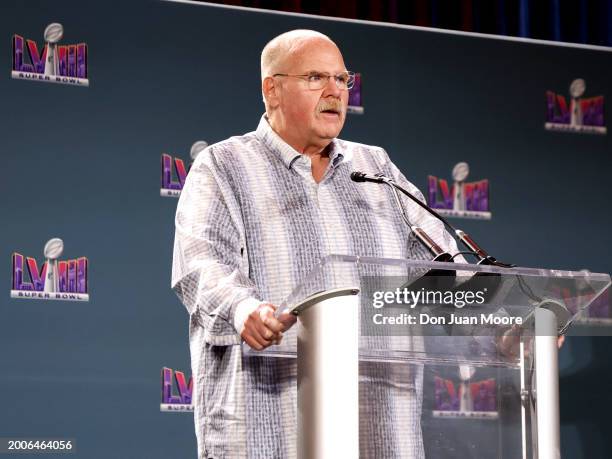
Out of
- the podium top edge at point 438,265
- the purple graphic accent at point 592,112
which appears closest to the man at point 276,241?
the podium top edge at point 438,265

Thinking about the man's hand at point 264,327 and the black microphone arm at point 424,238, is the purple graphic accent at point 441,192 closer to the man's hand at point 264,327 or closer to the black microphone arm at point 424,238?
the black microphone arm at point 424,238

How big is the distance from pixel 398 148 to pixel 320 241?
6.19 feet

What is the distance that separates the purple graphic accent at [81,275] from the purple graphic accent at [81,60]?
0.66 meters

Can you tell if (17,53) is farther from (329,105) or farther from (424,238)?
(424,238)

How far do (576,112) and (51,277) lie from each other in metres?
2.29

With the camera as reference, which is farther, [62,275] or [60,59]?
[60,59]

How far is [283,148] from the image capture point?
2.41 metres

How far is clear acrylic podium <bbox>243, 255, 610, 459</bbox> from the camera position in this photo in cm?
158

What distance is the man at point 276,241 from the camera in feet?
5.65

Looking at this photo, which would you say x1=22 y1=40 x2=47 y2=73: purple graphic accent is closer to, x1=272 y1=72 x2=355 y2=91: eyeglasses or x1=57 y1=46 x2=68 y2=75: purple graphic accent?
x1=57 y1=46 x2=68 y2=75: purple graphic accent

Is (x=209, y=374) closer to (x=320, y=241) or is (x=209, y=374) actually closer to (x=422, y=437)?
(x=320, y=241)

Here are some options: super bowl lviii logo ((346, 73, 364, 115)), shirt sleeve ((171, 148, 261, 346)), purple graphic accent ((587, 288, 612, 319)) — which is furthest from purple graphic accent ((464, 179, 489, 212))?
purple graphic accent ((587, 288, 612, 319))

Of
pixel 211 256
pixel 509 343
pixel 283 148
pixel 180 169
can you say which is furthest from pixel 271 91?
pixel 180 169

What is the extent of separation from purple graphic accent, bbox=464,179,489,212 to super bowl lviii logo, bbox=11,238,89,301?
1561 mm
